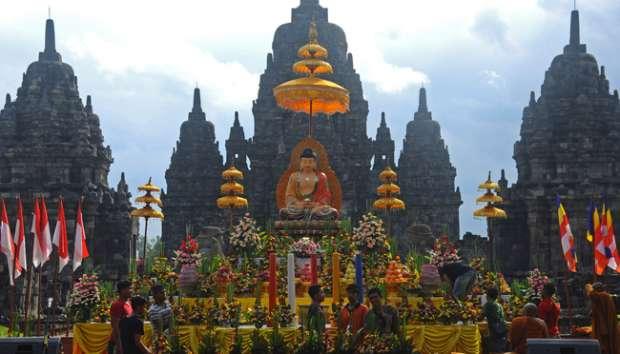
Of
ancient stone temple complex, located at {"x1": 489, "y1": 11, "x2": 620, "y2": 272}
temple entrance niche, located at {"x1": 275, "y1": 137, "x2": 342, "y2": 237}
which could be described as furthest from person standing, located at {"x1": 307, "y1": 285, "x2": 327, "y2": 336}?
ancient stone temple complex, located at {"x1": 489, "y1": 11, "x2": 620, "y2": 272}

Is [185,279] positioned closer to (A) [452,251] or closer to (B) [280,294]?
(B) [280,294]

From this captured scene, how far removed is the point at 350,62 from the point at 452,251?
42314 millimetres

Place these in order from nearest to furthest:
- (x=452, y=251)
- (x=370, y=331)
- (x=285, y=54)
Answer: (x=370, y=331) < (x=452, y=251) < (x=285, y=54)

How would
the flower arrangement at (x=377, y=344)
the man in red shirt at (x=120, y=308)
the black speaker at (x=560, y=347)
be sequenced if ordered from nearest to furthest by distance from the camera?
the black speaker at (x=560, y=347), the flower arrangement at (x=377, y=344), the man in red shirt at (x=120, y=308)

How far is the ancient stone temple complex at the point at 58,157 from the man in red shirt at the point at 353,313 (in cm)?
3090

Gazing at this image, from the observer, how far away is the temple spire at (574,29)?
47844mm

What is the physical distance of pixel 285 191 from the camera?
29.5m

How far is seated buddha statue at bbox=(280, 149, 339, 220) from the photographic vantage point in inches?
1122

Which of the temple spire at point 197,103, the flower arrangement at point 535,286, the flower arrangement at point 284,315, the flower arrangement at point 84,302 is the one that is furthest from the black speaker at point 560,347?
the temple spire at point 197,103

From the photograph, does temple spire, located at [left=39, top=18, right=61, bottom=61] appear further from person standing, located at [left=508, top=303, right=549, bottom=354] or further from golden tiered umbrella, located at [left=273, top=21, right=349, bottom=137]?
person standing, located at [left=508, top=303, right=549, bottom=354]

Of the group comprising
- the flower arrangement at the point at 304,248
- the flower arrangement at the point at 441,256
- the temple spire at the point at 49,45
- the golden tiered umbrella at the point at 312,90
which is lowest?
the flower arrangement at the point at 441,256

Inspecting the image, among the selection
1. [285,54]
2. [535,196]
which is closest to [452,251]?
[535,196]

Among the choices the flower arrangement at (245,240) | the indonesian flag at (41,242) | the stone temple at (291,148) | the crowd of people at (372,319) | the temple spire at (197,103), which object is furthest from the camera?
the temple spire at (197,103)

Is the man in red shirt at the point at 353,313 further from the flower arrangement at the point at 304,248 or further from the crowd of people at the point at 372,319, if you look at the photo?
the flower arrangement at the point at 304,248
